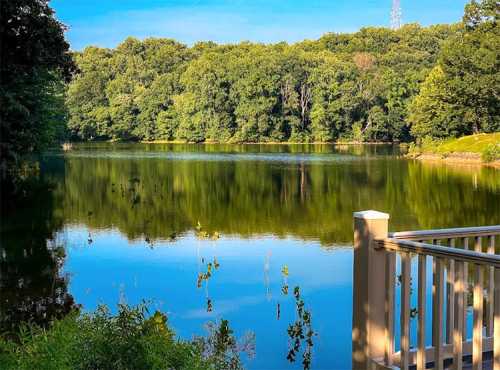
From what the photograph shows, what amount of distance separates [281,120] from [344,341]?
83.2 metres

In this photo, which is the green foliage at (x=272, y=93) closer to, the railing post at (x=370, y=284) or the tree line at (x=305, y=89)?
the tree line at (x=305, y=89)

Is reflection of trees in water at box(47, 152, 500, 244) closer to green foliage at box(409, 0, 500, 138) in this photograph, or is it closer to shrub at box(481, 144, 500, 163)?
shrub at box(481, 144, 500, 163)

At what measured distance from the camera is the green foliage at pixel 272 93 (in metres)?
87.2

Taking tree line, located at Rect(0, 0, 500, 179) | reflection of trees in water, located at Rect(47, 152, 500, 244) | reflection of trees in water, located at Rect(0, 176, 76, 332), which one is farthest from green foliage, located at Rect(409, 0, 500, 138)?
reflection of trees in water, located at Rect(0, 176, 76, 332)

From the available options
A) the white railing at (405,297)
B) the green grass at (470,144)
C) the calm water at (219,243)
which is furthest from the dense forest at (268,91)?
the white railing at (405,297)

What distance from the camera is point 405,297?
17.4 feet

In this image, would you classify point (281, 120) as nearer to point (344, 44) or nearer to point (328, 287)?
point (344, 44)

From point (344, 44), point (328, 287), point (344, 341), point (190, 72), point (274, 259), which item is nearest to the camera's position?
point (344, 341)

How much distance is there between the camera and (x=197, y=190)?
29641 millimetres

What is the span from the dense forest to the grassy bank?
19351 millimetres

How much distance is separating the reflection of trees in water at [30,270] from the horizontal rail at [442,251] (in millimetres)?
5150

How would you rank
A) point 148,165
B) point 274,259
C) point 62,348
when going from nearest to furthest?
point 62,348
point 274,259
point 148,165

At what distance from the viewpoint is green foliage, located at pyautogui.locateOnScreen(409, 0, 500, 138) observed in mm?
51875

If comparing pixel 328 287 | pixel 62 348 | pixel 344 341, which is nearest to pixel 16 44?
pixel 328 287
